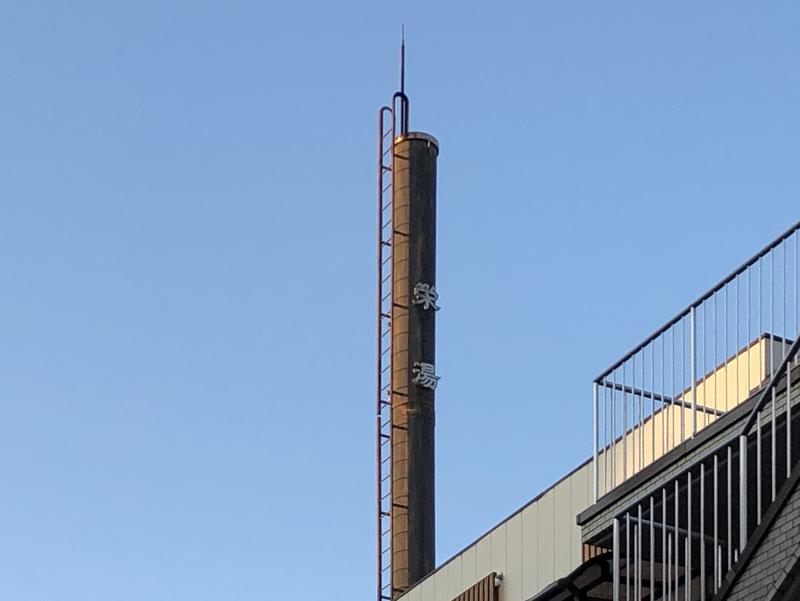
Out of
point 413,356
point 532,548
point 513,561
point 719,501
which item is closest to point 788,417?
point 719,501

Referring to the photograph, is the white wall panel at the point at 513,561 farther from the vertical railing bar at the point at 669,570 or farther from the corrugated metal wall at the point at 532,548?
the vertical railing bar at the point at 669,570

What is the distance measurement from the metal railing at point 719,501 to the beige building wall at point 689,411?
192 cm

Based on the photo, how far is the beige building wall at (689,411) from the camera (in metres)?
21.6

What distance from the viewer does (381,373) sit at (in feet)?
138

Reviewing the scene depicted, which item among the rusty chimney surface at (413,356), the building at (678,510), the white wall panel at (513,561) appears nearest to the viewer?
the building at (678,510)

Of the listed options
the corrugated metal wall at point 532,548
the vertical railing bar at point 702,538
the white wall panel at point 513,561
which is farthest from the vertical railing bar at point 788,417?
the white wall panel at point 513,561

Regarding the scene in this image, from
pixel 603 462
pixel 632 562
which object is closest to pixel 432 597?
pixel 603 462

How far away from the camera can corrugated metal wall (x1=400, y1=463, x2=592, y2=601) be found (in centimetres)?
2489

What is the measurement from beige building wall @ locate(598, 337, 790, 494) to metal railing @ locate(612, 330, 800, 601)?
1916mm

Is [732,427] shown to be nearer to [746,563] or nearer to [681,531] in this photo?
[681,531]

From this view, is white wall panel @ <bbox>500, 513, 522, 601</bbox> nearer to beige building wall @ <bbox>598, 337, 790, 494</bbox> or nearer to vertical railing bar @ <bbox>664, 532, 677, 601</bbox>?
beige building wall @ <bbox>598, 337, 790, 494</bbox>

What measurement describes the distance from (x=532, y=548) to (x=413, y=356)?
15.8m

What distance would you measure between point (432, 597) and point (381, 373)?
516 inches

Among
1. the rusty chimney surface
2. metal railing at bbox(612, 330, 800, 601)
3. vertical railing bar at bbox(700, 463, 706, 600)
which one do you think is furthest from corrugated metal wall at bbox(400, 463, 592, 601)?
the rusty chimney surface
